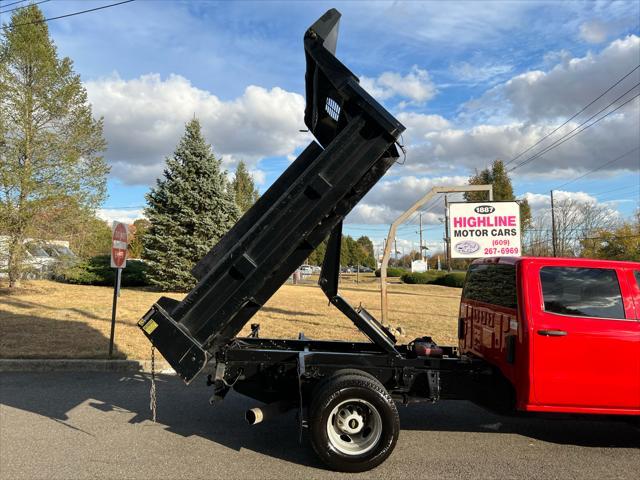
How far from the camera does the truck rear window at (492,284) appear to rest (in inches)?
172

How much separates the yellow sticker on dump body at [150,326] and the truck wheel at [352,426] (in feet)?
4.88

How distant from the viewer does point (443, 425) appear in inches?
198

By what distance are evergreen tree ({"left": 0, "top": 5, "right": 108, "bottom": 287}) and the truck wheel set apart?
1795cm

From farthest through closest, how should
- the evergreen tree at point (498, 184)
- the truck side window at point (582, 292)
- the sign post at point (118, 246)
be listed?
the evergreen tree at point (498, 184)
the sign post at point (118, 246)
the truck side window at point (582, 292)

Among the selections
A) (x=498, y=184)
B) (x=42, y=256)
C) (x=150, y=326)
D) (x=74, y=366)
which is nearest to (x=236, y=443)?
(x=150, y=326)

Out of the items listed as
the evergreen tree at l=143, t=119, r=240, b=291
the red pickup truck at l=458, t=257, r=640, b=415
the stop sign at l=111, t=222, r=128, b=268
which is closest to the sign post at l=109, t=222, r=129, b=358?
the stop sign at l=111, t=222, r=128, b=268

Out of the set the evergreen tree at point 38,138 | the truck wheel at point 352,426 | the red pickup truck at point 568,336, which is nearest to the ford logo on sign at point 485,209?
the red pickup truck at point 568,336

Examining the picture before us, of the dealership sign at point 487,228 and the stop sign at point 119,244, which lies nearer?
the stop sign at point 119,244

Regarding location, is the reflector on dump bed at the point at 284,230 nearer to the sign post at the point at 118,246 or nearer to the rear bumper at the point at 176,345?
the rear bumper at the point at 176,345

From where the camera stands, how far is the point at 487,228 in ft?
39.4

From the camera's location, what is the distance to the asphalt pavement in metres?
3.85

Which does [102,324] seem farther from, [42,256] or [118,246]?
[42,256]

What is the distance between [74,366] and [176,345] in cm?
441

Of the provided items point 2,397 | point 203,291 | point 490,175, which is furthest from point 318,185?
point 490,175
